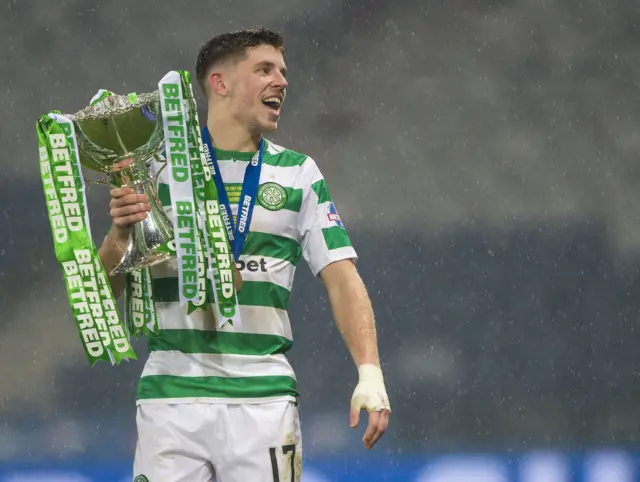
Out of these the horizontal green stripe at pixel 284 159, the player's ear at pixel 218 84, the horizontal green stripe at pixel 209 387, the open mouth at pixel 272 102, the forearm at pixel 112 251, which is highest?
the player's ear at pixel 218 84

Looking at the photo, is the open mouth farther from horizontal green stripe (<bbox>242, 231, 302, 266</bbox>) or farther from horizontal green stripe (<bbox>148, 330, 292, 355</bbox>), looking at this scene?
horizontal green stripe (<bbox>148, 330, 292, 355</bbox>)

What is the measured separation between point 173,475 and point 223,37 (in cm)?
106

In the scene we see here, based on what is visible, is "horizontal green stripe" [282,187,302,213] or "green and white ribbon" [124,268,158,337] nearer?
"green and white ribbon" [124,268,158,337]

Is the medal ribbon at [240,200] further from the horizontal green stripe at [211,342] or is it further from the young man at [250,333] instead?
the horizontal green stripe at [211,342]

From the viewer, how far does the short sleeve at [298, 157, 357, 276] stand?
2654 mm

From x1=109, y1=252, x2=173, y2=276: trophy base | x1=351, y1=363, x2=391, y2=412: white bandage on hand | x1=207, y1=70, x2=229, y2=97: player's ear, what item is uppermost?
x1=207, y1=70, x2=229, y2=97: player's ear

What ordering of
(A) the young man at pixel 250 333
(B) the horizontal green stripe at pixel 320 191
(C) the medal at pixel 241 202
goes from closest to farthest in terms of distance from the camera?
(A) the young man at pixel 250 333 < (C) the medal at pixel 241 202 < (B) the horizontal green stripe at pixel 320 191

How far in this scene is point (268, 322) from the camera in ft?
8.49

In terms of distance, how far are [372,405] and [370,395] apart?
2 centimetres

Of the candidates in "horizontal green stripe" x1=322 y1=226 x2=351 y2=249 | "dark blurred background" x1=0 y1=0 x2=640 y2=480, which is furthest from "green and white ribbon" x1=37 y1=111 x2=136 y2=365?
"dark blurred background" x1=0 y1=0 x2=640 y2=480

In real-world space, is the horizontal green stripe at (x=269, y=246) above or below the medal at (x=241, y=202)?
below

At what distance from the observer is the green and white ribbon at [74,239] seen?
7.89 feet

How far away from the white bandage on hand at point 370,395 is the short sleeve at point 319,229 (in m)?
0.29

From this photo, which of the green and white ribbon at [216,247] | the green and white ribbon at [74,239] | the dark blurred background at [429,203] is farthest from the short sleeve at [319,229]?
the dark blurred background at [429,203]
